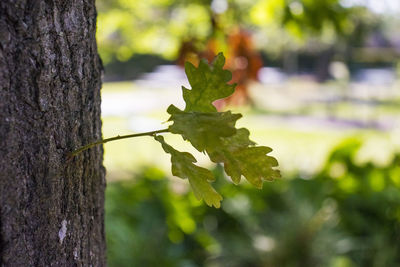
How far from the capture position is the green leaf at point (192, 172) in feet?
2.10

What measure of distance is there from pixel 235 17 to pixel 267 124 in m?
7.47

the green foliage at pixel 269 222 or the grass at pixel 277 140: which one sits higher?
the grass at pixel 277 140

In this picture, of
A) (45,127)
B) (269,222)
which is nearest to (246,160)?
(45,127)

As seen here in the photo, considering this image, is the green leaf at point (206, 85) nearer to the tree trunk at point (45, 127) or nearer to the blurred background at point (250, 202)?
the tree trunk at point (45, 127)

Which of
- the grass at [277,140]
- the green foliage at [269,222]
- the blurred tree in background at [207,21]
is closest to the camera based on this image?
the green foliage at [269,222]

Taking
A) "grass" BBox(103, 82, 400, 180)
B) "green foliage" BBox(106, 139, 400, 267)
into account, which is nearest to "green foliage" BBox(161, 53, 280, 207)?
"green foliage" BBox(106, 139, 400, 267)

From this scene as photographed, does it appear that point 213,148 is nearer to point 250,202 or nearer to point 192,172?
point 192,172

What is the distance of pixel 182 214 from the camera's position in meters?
3.35

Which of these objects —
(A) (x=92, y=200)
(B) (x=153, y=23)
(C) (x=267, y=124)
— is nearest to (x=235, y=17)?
(B) (x=153, y=23)

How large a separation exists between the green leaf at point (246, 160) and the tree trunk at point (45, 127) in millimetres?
214

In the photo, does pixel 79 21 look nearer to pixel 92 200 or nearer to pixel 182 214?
pixel 92 200

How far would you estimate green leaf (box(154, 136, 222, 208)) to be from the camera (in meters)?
0.64

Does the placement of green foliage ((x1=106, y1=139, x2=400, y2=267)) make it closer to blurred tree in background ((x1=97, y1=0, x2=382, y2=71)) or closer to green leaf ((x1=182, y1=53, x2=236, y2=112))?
blurred tree in background ((x1=97, y1=0, x2=382, y2=71))

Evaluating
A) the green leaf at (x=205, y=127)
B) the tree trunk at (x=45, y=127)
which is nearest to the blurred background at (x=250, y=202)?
the tree trunk at (x=45, y=127)
